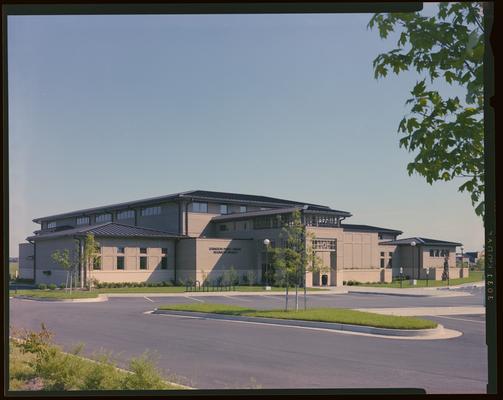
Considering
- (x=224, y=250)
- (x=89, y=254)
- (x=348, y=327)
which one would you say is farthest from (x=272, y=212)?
(x=348, y=327)

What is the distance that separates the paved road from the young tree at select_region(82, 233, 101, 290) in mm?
17069

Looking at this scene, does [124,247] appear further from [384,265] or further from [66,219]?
[384,265]

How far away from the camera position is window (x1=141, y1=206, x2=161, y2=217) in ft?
187

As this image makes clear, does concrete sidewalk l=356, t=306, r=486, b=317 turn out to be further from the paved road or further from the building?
the building

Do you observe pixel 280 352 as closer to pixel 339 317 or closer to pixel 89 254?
pixel 339 317

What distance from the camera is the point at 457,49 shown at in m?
8.19

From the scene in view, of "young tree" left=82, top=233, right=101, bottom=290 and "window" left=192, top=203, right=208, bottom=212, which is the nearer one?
"young tree" left=82, top=233, right=101, bottom=290

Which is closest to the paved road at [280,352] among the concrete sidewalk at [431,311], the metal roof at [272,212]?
the concrete sidewalk at [431,311]

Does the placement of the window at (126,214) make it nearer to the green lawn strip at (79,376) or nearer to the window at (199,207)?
the window at (199,207)

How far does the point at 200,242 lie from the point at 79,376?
40188 mm

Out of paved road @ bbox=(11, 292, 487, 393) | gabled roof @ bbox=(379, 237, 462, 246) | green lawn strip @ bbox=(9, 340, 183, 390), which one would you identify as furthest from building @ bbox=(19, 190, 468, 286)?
green lawn strip @ bbox=(9, 340, 183, 390)

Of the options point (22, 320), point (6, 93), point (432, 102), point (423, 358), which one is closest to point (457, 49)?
point (432, 102)

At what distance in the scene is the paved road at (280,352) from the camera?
39.4 ft

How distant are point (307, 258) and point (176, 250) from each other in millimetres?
28011
